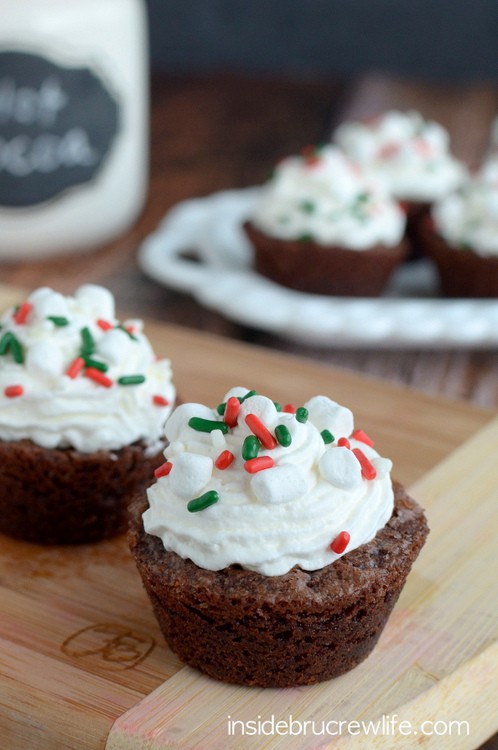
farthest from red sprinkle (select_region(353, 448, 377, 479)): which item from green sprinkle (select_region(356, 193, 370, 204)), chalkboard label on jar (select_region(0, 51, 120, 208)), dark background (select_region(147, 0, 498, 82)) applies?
dark background (select_region(147, 0, 498, 82))

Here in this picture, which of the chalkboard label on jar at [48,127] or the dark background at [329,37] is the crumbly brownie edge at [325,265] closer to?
the chalkboard label on jar at [48,127]

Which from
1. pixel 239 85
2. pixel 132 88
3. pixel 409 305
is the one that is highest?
pixel 132 88

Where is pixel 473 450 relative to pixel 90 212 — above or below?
above

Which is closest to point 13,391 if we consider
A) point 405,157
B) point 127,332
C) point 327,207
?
point 127,332

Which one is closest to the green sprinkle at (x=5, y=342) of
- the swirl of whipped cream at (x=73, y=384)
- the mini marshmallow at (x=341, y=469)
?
the swirl of whipped cream at (x=73, y=384)

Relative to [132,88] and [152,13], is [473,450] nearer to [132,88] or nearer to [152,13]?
[132,88]

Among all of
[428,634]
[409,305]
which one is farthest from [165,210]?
[428,634]

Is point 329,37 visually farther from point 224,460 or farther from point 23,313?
point 224,460
